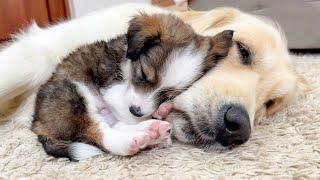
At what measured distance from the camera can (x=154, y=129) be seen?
1.15 m

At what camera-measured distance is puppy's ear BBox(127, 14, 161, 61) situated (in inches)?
49.3

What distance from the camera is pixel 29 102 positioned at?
1.68 meters

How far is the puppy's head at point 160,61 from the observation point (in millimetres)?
1216

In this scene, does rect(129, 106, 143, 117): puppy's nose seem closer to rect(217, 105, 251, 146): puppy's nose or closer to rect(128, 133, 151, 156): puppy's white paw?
rect(128, 133, 151, 156): puppy's white paw

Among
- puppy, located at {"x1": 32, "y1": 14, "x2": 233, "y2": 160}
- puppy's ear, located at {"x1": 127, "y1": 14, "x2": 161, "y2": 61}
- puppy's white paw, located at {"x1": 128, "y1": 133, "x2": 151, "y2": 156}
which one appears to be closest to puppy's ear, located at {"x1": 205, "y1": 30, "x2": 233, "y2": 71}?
puppy, located at {"x1": 32, "y1": 14, "x2": 233, "y2": 160}

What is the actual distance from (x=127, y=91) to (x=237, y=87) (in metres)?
0.29


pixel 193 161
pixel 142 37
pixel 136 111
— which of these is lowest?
pixel 193 161

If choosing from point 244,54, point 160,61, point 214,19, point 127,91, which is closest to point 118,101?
point 127,91

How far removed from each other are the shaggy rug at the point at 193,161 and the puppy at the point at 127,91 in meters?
0.04

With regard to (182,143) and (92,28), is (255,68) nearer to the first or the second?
(182,143)

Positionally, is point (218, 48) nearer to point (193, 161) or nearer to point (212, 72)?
point (212, 72)

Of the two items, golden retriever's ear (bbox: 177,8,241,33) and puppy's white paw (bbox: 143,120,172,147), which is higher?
golden retriever's ear (bbox: 177,8,241,33)

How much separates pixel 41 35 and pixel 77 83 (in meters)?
0.51

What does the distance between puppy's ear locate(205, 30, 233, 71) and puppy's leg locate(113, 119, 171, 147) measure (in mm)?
223
